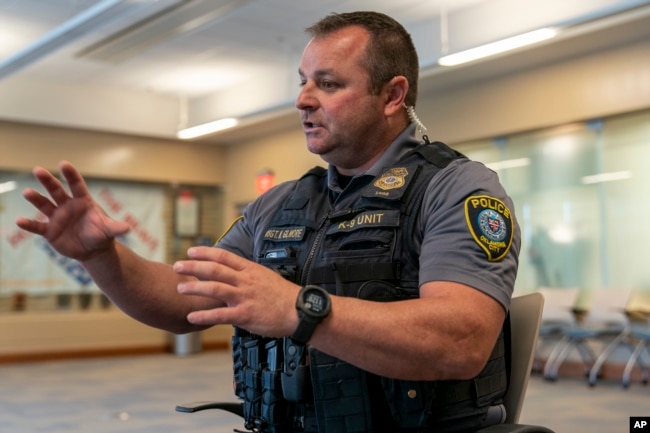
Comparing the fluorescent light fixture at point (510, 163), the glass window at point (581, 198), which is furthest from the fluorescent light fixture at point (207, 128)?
the fluorescent light fixture at point (510, 163)

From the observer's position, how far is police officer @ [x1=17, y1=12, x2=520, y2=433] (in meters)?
1.15

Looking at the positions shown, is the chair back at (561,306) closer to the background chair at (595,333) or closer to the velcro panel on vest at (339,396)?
the background chair at (595,333)

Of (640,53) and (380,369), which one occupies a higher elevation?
(640,53)

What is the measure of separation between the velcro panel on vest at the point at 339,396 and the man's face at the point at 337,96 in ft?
1.65

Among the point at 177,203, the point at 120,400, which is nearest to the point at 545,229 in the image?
the point at 120,400

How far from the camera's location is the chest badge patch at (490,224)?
1.35m

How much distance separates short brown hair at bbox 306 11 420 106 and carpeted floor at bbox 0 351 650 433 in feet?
13.4

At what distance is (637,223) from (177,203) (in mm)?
7121

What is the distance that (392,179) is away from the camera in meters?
1.60

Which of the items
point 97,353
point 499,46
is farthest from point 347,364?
point 97,353

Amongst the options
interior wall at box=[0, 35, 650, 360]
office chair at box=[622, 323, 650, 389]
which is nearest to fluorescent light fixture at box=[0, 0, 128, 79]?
interior wall at box=[0, 35, 650, 360]

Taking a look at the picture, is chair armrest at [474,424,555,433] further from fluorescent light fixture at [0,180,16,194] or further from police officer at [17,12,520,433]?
fluorescent light fixture at [0,180,16,194]

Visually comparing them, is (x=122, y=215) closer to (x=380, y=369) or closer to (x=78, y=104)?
(x=78, y=104)

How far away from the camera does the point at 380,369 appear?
118 centimetres
